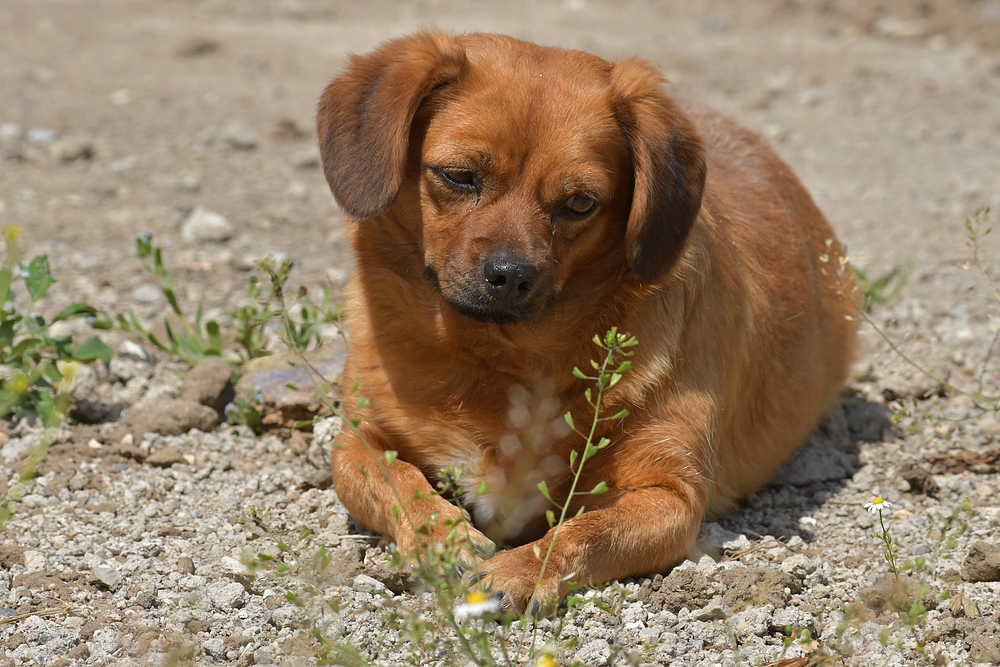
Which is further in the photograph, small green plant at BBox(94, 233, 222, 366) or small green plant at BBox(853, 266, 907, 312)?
small green plant at BBox(853, 266, 907, 312)

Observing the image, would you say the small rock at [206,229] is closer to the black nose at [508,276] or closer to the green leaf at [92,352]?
the green leaf at [92,352]

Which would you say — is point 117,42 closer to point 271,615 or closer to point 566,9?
point 566,9

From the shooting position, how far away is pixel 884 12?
1270 centimetres

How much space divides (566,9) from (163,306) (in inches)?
337

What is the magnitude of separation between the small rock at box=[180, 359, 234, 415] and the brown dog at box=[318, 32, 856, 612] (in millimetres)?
811

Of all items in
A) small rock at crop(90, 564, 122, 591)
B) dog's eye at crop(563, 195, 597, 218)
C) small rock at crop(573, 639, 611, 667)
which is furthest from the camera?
dog's eye at crop(563, 195, 597, 218)

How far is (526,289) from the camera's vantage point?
3.55 meters

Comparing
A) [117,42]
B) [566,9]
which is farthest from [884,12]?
[117,42]

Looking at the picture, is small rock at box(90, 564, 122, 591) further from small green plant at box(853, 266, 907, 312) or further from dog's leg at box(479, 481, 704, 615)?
small green plant at box(853, 266, 907, 312)

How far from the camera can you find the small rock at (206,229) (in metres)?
6.67

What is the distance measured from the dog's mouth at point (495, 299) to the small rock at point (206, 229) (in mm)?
3312

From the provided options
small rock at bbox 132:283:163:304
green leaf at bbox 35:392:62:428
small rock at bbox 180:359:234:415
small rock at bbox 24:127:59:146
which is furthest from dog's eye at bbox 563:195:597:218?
small rock at bbox 24:127:59:146

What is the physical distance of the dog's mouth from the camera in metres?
3.54

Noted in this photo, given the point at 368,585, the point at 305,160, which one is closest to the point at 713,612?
the point at 368,585
